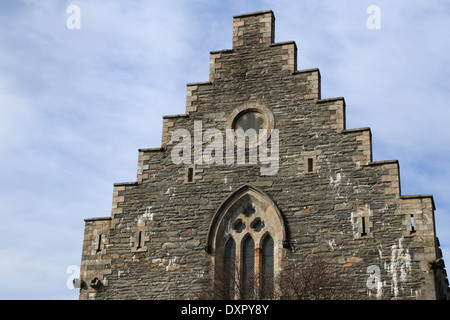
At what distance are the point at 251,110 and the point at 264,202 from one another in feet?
9.92

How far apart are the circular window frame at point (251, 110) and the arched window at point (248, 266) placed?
2.98 meters

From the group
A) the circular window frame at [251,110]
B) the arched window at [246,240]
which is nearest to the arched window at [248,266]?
the arched window at [246,240]

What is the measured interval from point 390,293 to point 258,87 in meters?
7.51

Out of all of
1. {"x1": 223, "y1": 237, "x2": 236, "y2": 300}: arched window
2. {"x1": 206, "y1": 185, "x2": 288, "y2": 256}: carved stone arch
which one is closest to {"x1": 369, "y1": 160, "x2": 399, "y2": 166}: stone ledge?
{"x1": 206, "y1": 185, "x2": 288, "y2": 256}: carved stone arch

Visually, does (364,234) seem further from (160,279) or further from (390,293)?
(160,279)

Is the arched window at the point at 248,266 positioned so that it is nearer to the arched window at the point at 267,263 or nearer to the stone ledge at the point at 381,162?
the arched window at the point at 267,263

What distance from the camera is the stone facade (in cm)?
2222

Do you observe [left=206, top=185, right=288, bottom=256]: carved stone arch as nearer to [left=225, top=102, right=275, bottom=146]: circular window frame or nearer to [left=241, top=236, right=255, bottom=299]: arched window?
[left=241, top=236, right=255, bottom=299]: arched window

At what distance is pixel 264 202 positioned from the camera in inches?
939

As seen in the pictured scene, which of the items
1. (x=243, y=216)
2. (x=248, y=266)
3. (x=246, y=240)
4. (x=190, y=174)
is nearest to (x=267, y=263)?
(x=248, y=266)

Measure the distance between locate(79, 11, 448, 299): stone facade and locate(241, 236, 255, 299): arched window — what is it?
177mm

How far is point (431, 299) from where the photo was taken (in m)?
21.2

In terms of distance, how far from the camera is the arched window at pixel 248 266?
2277 cm

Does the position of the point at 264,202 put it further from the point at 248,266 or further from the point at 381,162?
the point at 381,162
